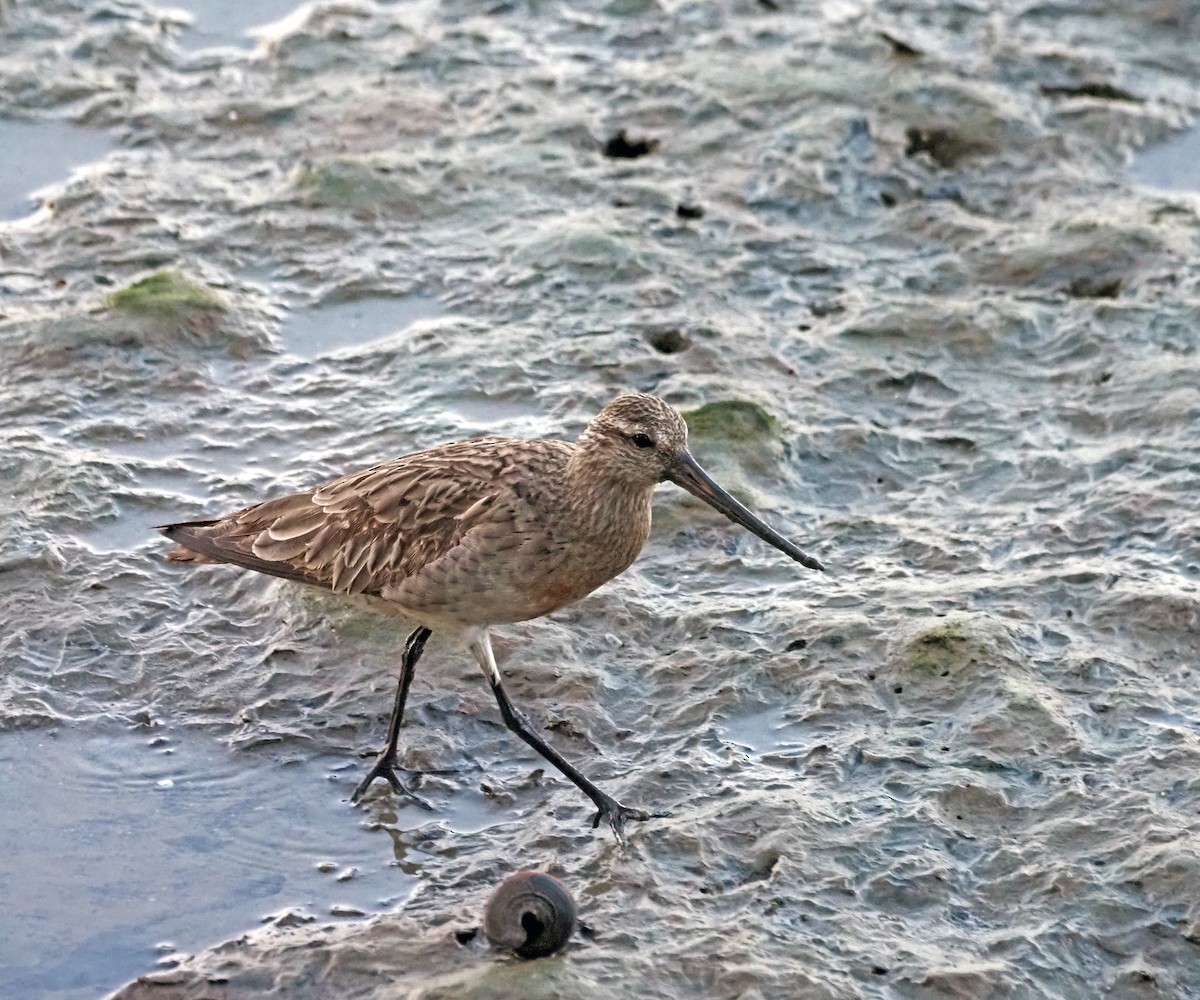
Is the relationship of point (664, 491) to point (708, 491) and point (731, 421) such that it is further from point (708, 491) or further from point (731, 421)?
point (708, 491)

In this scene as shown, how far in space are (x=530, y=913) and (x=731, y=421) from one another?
10.8 ft

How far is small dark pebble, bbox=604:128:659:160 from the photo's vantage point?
10.3 m

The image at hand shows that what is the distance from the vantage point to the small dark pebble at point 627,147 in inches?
406

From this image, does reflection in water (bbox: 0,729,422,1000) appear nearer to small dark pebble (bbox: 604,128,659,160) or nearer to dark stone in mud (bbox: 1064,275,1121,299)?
dark stone in mud (bbox: 1064,275,1121,299)

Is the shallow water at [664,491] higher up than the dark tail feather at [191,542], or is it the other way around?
the dark tail feather at [191,542]

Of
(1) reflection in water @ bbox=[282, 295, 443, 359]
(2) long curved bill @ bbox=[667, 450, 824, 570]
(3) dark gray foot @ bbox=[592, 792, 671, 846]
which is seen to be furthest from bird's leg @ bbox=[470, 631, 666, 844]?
(1) reflection in water @ bbox=[282, 295, 443, 359]

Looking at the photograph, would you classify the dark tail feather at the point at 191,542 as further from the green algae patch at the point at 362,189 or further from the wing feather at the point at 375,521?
the green algae patch at the point at 362,189

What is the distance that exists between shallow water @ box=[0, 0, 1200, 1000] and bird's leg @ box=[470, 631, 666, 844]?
95 millimetres

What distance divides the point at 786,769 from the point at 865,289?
11.3 ft

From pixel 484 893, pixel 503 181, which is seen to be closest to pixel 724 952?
pixel 484 893

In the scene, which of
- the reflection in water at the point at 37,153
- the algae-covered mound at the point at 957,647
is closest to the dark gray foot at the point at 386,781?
the algae-covered mound at the point at 957,647

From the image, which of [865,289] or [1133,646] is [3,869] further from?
[865,289]

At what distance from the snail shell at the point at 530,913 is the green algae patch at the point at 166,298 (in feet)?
13.9

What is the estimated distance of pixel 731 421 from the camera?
810 cm
